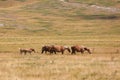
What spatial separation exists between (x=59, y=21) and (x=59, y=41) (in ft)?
247

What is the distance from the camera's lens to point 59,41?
74.2 m

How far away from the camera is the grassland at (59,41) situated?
21.7 meters

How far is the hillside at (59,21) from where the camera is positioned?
118m

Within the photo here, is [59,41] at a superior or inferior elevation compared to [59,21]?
superior

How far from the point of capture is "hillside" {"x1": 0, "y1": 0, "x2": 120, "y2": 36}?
118 meters

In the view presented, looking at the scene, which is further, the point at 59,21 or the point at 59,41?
the point at 59,21

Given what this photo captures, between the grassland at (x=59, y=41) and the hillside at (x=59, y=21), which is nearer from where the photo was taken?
the grassland at (x=59, y=41)

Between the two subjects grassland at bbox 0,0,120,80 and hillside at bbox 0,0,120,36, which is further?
hillside at bbox 0,0,120,36

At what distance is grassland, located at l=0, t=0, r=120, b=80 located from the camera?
21703 mm

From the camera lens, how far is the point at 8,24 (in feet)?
441

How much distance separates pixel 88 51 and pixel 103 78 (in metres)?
23.9

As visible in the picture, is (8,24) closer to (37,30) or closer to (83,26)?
(37,30)

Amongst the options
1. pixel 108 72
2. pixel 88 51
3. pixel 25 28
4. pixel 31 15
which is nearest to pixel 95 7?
pixel 31 15

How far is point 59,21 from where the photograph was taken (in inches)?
5871
